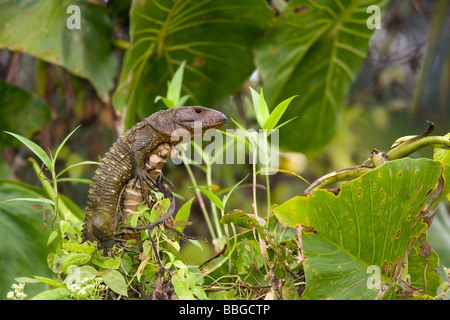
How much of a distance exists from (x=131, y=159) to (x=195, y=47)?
94 cm

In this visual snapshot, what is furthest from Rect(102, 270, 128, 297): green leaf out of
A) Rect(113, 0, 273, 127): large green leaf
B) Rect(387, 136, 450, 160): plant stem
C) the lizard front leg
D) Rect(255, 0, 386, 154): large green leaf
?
Rect(255, 0, 386, 154): large green leaf

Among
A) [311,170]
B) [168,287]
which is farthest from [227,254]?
[311,170]

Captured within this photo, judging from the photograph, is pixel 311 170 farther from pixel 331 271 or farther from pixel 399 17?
pixel 331 271

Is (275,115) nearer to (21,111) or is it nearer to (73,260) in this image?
(73,260)

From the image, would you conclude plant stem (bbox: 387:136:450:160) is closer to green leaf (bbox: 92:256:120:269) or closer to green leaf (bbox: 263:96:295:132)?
green leaf (bbox: 263:96:295:132)

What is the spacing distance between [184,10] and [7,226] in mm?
746

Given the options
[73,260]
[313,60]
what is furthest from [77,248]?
[313,60]

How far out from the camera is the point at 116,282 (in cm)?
59

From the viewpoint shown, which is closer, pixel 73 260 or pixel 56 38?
pixel 73 260

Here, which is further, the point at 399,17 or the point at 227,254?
the point at 399,17

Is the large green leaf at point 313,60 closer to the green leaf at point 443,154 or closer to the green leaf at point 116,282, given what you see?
the green leaf at point 443,154

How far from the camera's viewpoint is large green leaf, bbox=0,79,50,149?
1.42m

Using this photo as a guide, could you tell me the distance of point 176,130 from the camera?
635 mm

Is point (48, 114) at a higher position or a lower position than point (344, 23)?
lower
